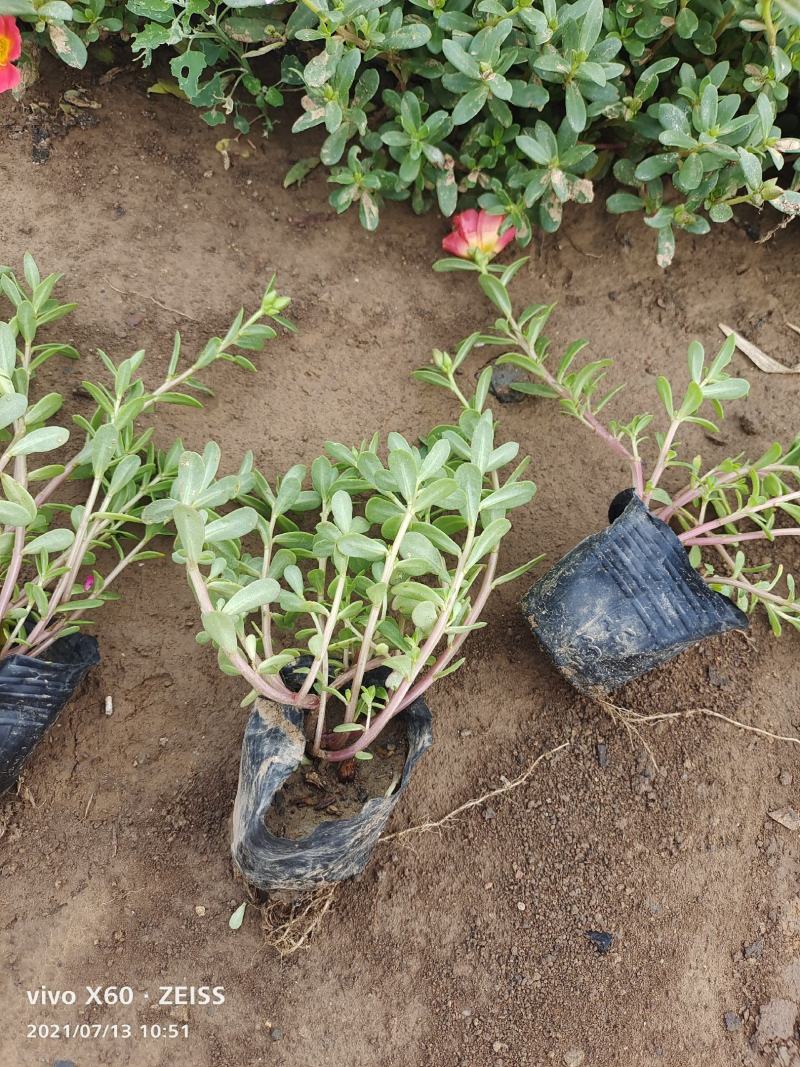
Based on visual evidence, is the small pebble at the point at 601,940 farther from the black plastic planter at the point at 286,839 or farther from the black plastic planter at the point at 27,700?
the black plastic planter at the point at 27,700

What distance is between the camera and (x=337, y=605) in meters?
1.50

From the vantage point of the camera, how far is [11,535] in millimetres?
1624

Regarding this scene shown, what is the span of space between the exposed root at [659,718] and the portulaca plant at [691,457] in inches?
9.8

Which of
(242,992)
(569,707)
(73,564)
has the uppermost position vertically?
(73,564)

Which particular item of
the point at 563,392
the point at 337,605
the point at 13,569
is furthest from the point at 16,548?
the point at 563,392

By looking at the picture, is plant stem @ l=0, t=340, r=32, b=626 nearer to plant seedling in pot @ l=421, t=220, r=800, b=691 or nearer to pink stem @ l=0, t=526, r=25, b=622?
pink stem @ l=0, t=526, r=25, b=622

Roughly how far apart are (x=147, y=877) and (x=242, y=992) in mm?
298

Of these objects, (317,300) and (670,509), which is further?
(317,300)

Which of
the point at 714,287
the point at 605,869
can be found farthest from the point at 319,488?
the point at 714,287

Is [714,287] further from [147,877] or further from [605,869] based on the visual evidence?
[147,877]

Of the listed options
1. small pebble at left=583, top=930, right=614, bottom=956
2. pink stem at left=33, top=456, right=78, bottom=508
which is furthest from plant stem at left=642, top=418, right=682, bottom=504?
pink stem at left=33, top=456, right=78, bottom=508

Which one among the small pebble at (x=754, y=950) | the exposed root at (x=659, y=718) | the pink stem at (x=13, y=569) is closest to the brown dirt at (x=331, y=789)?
the exposed root at (x=659, y=718)

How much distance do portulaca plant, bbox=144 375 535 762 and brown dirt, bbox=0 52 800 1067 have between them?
31cm

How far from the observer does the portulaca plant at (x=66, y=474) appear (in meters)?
1.56
